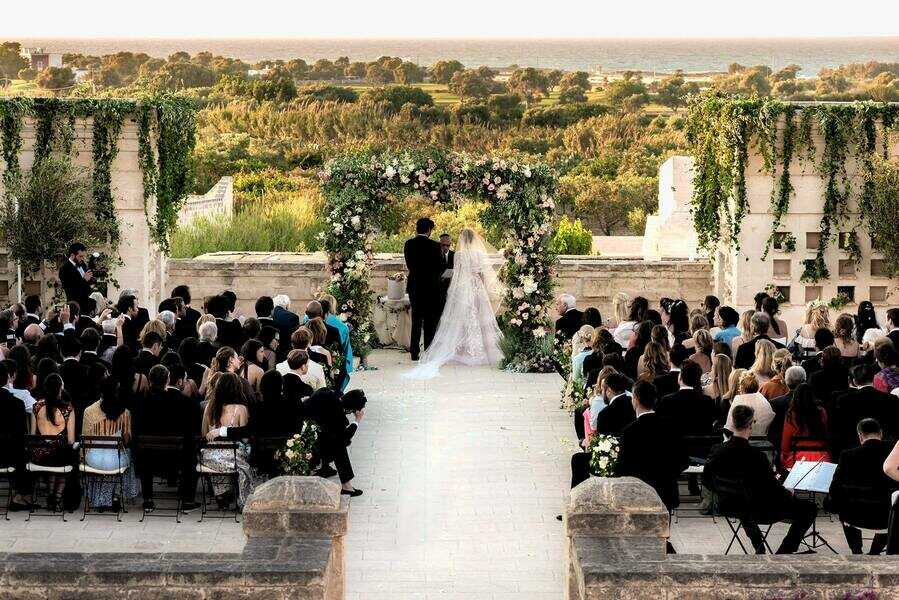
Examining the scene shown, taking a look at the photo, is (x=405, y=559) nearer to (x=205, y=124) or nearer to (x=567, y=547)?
(x=567, y=547)

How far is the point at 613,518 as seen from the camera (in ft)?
24.6

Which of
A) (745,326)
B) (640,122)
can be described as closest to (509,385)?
(745,326)

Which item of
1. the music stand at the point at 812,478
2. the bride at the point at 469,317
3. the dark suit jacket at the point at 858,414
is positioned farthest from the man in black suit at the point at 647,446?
the bride at the point at 469,317

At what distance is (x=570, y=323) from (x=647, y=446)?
5942 millimetres

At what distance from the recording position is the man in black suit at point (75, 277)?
17.4 m

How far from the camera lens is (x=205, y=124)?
177 ft

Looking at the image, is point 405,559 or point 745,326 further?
point 745,326

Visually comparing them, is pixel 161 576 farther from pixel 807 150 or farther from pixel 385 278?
pixel 807 150

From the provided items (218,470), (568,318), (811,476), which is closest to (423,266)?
(568,318)

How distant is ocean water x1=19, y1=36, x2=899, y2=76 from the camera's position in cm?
13538

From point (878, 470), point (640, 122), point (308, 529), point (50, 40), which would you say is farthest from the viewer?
point (50, 40)

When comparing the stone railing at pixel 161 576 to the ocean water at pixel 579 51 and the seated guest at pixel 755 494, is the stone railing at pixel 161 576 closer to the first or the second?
the seated guest at pixel 755 494

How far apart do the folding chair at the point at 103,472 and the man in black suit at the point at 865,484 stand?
5183 millimetres

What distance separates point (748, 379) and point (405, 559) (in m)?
3.15
